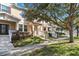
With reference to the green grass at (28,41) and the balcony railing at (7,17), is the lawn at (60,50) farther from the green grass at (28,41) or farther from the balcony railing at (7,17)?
the balcony railing at (7,17)

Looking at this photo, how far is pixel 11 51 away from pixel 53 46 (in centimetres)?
83

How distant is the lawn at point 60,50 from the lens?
435 cm

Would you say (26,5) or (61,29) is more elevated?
(26,5)

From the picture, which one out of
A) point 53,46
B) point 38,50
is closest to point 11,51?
point 38,50

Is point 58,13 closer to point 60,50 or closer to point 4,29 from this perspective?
point 60,50

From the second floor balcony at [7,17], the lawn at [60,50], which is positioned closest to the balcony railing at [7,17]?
the second floor balcony at [7,17]

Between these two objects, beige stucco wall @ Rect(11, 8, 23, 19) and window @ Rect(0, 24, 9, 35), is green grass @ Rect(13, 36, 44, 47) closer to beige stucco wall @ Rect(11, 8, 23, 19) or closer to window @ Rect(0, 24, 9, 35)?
window @ Rect(0, 24, 9, 35)

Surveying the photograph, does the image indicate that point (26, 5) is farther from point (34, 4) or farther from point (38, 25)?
point (38, 25)

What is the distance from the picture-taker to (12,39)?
14.4 feet

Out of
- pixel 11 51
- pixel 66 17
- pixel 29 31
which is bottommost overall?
pixel 11 51

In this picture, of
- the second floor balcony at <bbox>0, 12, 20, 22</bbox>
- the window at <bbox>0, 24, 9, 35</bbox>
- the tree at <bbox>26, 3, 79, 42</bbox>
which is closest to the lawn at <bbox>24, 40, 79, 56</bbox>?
the tree at <bbox>26, 3, 79, 42</bbox>

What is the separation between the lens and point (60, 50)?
4.36 meters

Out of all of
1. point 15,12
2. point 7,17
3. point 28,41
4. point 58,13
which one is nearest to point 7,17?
point 7,17

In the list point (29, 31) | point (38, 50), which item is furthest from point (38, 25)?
point (38, 50)
